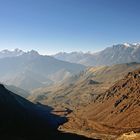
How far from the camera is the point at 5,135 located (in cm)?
19188

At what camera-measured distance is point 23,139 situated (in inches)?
7835

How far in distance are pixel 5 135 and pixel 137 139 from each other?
3117 inches

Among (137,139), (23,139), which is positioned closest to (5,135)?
(23,139)

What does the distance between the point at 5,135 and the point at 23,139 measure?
12786mm

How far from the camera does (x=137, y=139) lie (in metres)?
188

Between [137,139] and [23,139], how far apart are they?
70.1 meters

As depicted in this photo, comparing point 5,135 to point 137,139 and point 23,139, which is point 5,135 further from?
point 137,139
